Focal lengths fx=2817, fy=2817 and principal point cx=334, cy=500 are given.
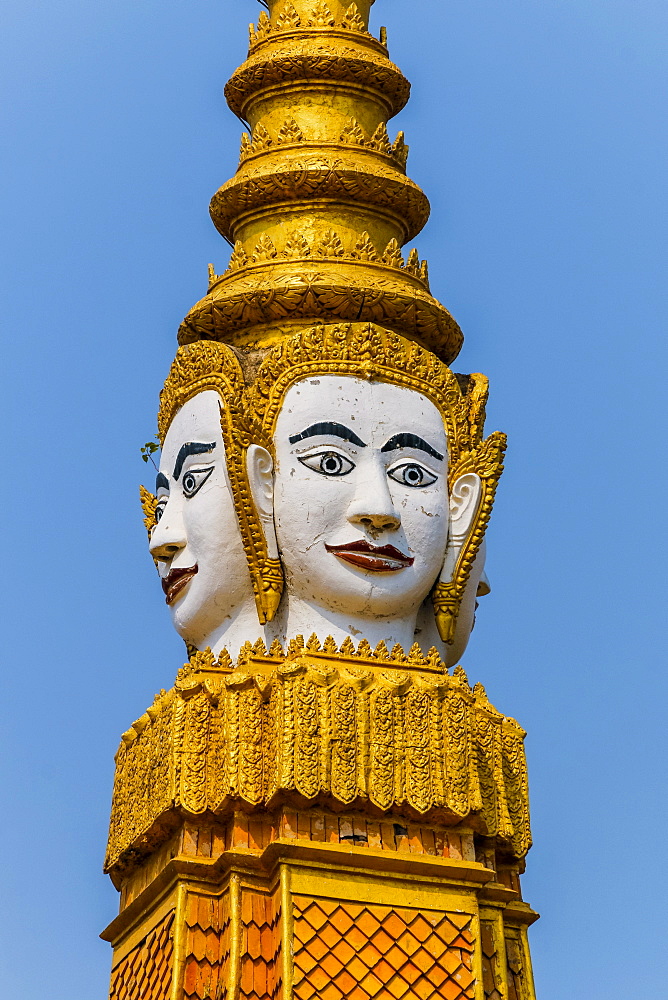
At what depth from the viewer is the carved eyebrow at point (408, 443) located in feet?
74.3

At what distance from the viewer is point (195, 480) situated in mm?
22891

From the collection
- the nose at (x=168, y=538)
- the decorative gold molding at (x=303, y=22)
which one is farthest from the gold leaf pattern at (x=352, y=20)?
the nose at (x=168, y=538)

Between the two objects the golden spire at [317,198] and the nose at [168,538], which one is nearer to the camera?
the nose at [168,538]

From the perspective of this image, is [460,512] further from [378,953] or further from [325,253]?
[378,953]

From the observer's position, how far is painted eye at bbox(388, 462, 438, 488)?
74.2 feet

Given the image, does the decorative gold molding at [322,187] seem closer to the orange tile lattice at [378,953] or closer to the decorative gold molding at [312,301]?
the decorative gold molding at [312,301]

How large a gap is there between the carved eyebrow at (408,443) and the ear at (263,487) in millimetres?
940

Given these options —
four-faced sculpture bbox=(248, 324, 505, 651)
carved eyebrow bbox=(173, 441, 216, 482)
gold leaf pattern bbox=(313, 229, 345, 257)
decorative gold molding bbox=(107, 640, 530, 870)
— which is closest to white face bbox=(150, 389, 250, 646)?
carved eyebrow bbox=(173, 441, 216, 482)

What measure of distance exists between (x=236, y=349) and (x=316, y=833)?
434cm

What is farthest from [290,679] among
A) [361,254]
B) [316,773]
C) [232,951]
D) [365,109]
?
[365,109]

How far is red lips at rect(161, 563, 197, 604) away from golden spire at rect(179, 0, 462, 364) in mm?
2010

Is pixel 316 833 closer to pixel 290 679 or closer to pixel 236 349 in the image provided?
pixel 290 679

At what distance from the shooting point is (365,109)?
24.7m

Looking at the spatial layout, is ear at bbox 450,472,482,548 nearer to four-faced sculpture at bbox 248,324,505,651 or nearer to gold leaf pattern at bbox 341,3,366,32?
four-faced sculpture at bbox 248,324,505,651
